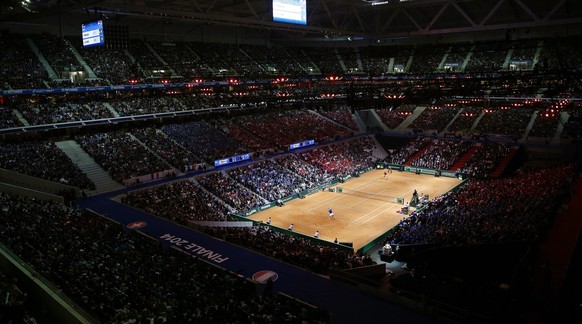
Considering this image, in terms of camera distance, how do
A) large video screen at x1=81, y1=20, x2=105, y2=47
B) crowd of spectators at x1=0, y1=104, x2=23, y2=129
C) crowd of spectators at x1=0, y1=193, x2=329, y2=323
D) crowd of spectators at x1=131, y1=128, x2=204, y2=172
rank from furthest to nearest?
1. crowd of spectators at x1=131, y1=128, x2=204, y2=172
2. crowd of spectators at x1=0, y1=104, x2=23, y2=129
3. large video screen at x1=81, y1=20, x2=105, y2=47
4. crowd of spectators at x1=0, y1=193, x2=329, y2=323

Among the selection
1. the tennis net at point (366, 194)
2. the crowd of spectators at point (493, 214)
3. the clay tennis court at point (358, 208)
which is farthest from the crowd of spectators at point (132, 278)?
the tennis net at point (366, 194)

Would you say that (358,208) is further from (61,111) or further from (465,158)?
(61,111)

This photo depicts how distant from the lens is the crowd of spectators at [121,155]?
30.8 metres

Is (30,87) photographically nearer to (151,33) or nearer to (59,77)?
(59,77)

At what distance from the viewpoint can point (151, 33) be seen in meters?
49.9

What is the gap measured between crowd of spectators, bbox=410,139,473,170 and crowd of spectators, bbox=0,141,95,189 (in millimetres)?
30075

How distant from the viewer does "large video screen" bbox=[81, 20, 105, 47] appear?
2398cm

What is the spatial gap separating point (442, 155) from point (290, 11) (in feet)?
66.9

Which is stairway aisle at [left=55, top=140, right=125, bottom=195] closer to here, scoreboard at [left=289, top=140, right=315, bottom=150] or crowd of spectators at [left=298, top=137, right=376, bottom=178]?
crowd of spectators at [left=298, top=137, right=376, bottom=178]

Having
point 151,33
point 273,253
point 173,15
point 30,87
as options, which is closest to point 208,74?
point 151,33

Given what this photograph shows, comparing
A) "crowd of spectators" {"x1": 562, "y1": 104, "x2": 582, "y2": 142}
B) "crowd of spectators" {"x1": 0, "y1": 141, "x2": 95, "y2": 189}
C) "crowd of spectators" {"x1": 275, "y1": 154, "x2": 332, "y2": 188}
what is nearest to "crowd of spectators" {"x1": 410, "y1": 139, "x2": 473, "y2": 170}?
"crowd of spectators" {"x1": 562, "y1": 104, "x2": 582, "y2": 142}

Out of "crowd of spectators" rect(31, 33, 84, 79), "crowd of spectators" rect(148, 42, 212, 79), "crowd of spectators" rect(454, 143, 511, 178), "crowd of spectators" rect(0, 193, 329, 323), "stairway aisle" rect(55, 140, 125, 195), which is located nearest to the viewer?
"crowd of spectators" rect(0, 193, 329, 323)

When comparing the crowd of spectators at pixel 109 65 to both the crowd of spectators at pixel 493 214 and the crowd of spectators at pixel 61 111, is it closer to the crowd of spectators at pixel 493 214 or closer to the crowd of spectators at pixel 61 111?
the crowd of spectators at pixel 61 111

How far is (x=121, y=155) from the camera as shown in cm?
3291
